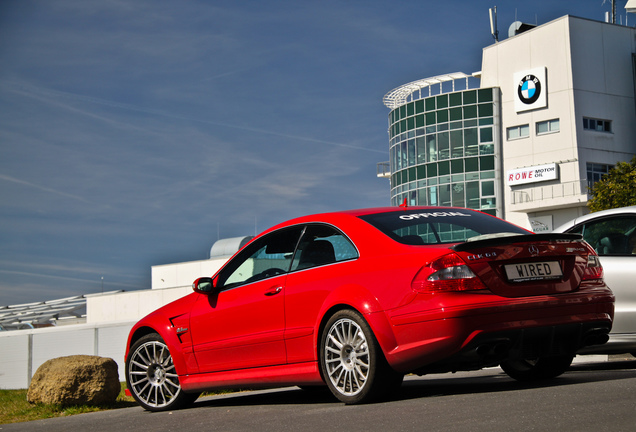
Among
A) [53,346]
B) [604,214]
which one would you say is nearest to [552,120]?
[53,346]

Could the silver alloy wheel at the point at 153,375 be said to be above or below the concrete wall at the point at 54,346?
above

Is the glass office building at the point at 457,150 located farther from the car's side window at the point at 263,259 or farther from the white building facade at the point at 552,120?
the car's side window at the point at 263,259

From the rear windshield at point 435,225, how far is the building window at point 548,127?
50.5 metres

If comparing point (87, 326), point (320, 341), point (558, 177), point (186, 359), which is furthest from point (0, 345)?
point (558, 177)

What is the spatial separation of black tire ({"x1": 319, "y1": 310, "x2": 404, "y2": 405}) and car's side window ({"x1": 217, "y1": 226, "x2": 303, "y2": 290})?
871 millimetres

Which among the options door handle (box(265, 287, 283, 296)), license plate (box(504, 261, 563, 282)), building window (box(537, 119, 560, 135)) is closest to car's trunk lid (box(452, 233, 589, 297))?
license plate (box(504, 261, 563, 282))

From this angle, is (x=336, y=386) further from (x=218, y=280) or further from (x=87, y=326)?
(x=87, y=326)

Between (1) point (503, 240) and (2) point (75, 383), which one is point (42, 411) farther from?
(1) point (503, 240)

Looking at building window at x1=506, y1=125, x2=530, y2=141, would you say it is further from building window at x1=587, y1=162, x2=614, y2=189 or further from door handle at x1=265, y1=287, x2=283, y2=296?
door handle at x1=265, y1=287, x2=283, y2=296

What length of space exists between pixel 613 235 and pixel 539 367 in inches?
84.9

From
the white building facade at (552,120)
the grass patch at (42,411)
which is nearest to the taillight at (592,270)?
the grass patch at (42,411)

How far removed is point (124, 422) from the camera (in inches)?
248

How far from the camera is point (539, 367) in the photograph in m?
6.47

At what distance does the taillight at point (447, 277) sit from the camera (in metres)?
5.14
